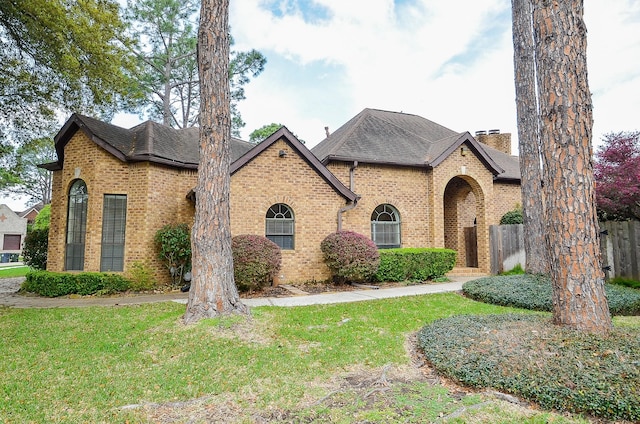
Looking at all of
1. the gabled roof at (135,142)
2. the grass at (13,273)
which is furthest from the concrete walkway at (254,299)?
the grass at (13,273)

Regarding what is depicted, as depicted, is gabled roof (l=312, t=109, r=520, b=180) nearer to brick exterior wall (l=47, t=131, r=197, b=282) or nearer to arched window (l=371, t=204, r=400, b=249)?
arched window (l=371, t=204, r=400, b=249)

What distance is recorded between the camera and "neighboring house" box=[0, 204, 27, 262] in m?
42.4

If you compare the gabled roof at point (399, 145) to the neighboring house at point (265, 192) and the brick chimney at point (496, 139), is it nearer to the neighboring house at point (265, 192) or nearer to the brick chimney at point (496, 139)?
the neighboring house at point (265, 192)

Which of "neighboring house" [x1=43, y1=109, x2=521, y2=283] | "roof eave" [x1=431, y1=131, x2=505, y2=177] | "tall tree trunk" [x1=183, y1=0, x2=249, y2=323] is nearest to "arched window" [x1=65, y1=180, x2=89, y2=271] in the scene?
"neighboring house" [x1=43, y1=109, x2=521, y2=283]

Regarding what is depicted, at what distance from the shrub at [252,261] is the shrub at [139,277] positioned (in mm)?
3319

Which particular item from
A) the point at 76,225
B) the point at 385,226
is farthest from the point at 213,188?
the point at 385,226

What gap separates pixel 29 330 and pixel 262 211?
659 centimetres

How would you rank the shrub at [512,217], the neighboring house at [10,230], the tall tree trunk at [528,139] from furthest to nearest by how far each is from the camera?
the neighboring house at [10,230], the shrub at [512,217], the tall tree trunk at [528,139]

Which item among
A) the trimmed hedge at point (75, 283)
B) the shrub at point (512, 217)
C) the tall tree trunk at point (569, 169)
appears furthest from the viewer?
the shrub at point (512, 217)

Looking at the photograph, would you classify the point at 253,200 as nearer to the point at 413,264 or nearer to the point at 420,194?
the point at 413,264

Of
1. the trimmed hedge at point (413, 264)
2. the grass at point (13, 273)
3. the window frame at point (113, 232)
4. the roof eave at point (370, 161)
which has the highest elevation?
the roof eave at point (370, 161)

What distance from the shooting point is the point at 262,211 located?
37.2ft

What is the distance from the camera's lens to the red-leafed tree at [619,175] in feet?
33.1

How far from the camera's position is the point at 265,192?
37.6 ft
